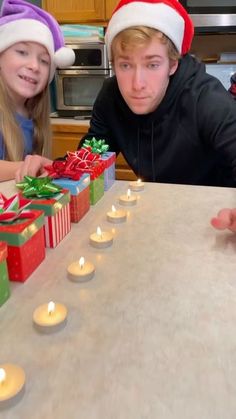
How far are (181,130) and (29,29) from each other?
1.97 feet

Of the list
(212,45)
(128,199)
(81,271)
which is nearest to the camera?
(81,271)

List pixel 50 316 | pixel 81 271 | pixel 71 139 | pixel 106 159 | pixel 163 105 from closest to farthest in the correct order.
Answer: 1. pixel 50 316
2. pixel 81 271
3. pixel 106 159
4. pixel 163 105
5. pixel 71 139

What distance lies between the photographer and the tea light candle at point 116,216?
2.81 ft

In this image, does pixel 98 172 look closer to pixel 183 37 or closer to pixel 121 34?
pixel 121 34

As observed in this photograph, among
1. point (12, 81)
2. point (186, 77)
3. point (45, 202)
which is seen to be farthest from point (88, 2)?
point (45, 202)

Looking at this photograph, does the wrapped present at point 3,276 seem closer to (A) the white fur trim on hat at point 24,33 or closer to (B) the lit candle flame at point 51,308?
(B) the lit candle flame at point 51,308

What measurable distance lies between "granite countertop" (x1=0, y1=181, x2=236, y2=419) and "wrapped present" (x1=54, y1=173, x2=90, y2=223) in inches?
2.6

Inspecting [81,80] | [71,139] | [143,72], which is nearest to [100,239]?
[143,72]

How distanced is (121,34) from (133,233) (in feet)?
2.04

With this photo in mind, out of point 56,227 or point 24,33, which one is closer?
point 56,227

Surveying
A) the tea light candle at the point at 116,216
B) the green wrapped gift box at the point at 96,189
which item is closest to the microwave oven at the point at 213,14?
the green wrapped gift box at the point at 96,189

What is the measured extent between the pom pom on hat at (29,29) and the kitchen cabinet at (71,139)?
0.92 meters

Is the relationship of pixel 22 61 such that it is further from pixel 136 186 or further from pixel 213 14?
pixel 213 14

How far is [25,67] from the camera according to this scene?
4.41 ft
